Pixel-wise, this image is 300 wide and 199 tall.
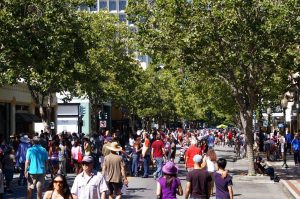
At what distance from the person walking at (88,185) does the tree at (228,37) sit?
13060 millimetres

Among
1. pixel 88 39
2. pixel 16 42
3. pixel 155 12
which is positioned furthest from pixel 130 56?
pixel 16 42

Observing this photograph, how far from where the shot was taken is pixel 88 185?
364 inches

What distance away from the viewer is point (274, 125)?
75562 millimetres

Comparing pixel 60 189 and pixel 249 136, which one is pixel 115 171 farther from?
pixel 249 136

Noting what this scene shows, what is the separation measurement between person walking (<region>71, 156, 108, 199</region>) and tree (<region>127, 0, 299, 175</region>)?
13.1 metres

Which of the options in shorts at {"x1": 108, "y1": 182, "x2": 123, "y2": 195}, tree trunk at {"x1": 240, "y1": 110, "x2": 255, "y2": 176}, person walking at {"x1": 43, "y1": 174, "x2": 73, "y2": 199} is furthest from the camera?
tree trunk at {"x1": 240, "y1": 110, "x2": 255, "y2": 176}

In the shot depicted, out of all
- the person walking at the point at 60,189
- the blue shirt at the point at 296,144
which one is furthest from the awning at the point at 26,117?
the person walking at the point at 60,189

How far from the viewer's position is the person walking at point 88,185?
363 inches

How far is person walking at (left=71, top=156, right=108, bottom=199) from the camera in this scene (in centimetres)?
923

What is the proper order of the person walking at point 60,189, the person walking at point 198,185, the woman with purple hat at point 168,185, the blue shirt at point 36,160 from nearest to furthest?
the person walking at point 60,189 < the woman with purple hat at point 168,185 < the person walking at point 198,185 < the blue shirt at point 36,160

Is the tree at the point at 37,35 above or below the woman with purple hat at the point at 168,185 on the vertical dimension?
above

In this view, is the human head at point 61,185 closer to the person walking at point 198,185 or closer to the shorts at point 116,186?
the person walking at point 198,185

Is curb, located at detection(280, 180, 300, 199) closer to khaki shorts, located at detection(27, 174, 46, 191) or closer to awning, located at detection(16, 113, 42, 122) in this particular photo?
khaki shorts, located at detection(27, 174, 46, 191)

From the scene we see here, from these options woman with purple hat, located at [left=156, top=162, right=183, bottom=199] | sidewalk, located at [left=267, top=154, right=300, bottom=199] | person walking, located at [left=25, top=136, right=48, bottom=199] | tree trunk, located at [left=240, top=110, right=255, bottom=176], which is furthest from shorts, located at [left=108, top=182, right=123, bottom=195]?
tree trunk, located at [left=240, top=110, right=255, bottom=176]
